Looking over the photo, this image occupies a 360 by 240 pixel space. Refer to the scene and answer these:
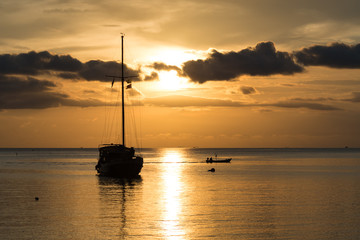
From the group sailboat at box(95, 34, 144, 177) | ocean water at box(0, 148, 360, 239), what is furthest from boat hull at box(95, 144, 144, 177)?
ocean water at box(0, 148, 360, 239)

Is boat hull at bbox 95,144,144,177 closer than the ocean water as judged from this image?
No

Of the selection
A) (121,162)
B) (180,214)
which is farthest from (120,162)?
(180,214)

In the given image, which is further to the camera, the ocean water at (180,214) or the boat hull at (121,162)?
the boat hull at (121,162)

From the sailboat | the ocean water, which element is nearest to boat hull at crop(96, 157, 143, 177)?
the sailboat

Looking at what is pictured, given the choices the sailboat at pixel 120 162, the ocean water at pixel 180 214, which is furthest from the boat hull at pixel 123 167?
the ocean water at pixel 180 214

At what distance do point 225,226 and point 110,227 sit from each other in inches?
396

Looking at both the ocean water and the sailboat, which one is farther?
the sailboat

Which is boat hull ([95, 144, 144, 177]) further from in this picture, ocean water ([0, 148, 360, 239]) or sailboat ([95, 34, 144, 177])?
ocean water ([0, 148, 360, 239])

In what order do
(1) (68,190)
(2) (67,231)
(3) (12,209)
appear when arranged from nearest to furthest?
(2) (67,231) < (3) (12,209) < (1) (68,190)

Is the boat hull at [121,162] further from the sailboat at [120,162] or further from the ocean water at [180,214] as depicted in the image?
the ocean water at [180,214]

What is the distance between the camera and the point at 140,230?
39.9m

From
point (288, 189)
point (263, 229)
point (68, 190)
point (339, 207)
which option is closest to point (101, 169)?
point (68, 190)

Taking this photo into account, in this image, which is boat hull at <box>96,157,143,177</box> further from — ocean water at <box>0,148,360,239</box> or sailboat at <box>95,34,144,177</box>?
ocean water at <box>0,148,360,239</box>

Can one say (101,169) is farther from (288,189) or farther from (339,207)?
(339,207)
